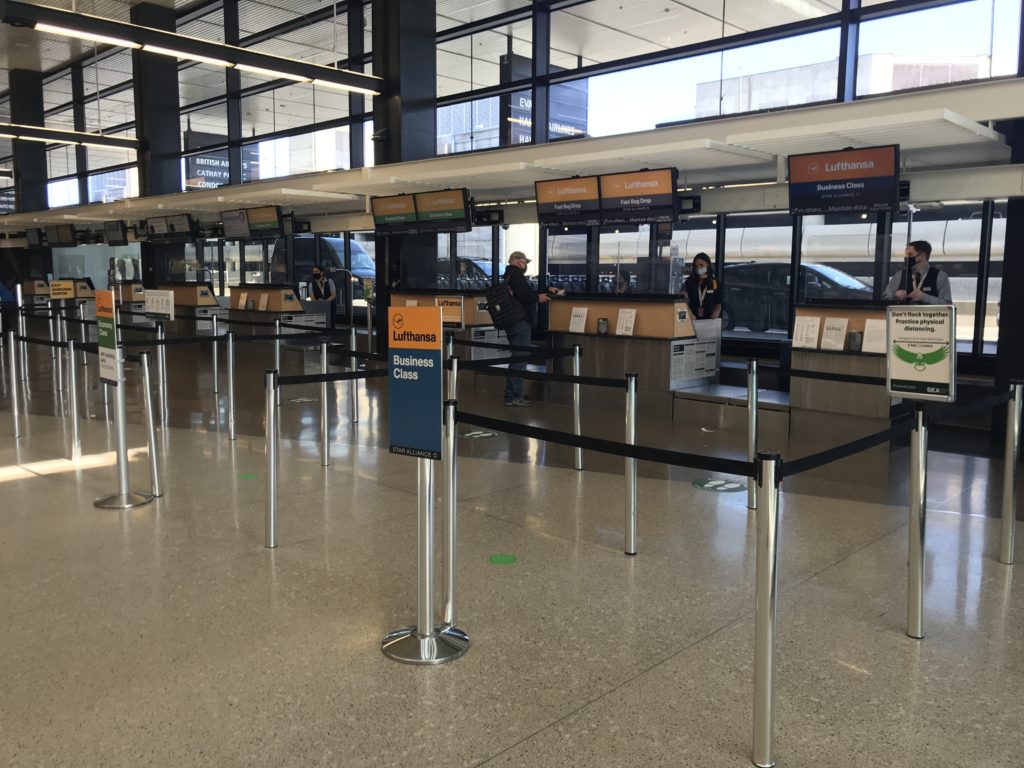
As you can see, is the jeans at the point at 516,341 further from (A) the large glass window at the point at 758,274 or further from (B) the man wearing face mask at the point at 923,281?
(B) the man wearing face mask at the point at 923,281

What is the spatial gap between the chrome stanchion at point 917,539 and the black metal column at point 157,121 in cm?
1943

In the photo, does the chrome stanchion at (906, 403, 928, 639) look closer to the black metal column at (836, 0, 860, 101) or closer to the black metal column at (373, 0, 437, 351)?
the black metal column at (836, 0, 860, 101)

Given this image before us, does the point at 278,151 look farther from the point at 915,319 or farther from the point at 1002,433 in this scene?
the point at 915,319

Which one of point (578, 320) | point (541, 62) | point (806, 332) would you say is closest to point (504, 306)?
point (578, 320)

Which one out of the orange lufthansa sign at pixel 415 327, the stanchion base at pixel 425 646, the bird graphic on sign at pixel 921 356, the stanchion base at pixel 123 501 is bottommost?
the stanchion base at pixel 425 646

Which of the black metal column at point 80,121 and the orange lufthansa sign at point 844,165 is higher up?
the black metal column at point 80,121

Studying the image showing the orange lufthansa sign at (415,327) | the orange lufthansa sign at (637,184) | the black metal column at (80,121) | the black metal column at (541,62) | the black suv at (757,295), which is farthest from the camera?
the black metal column at (80,121)

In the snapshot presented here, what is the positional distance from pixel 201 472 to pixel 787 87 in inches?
330

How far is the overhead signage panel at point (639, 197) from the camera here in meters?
9.84

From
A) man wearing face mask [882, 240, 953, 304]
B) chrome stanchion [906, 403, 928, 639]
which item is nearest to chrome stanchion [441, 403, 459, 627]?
chrome stanchion [906, 403, 928, 639]

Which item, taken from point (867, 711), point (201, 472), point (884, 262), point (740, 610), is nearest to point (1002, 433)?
point (884, 262)

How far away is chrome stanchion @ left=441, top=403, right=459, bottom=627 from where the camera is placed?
348 centimetres

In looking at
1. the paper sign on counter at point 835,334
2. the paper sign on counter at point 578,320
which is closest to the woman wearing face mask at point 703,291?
the paper sign on counter at point 578,320

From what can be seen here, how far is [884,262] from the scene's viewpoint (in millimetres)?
8969
